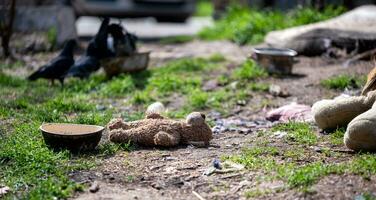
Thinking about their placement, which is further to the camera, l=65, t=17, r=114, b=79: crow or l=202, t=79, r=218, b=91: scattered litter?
l=65, t=17, r=114, b=79: crow

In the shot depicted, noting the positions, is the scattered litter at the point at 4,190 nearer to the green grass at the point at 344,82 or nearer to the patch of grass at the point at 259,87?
the patch of grass at the point at 259,87

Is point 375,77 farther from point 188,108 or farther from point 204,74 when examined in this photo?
point 204,74

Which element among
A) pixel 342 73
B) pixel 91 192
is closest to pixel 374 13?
pixel 342 73

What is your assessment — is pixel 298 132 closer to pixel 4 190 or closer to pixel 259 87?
pixel 259 87

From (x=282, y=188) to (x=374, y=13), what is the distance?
661cm

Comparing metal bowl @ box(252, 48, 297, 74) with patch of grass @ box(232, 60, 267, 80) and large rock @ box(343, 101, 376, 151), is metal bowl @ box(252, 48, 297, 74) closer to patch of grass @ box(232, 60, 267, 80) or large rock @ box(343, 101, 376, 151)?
patch of grass @ box(232, 60, 267, 80)

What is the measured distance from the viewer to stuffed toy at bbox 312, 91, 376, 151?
16.7ft

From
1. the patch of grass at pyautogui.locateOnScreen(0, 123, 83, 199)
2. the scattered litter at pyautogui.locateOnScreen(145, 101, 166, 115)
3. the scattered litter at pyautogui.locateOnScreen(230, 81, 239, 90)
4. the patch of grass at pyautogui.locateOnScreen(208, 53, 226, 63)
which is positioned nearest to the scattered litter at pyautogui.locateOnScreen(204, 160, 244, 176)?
the patch of grass at pyautogui.locateOnScreen(0, 123, 83, 199)

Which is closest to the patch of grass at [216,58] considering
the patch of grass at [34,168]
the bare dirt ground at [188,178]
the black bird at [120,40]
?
the black bird at [120,40]

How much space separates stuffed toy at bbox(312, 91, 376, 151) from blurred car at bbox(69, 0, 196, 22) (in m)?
9.50

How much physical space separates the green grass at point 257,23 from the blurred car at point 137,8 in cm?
145

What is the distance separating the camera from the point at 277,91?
8.17 metres

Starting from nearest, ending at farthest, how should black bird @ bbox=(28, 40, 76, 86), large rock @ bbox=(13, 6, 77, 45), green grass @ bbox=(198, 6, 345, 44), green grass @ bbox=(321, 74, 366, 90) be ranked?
green grass @ bbox=(321, 74, 366, 90) < black bird @ bbox=(28, 40, 76, 86) < green grass @ bbox=(198, 6, 345, 44) < large rock @ bbox=(13, 6, 77, 45)

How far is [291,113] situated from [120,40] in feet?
10.7
